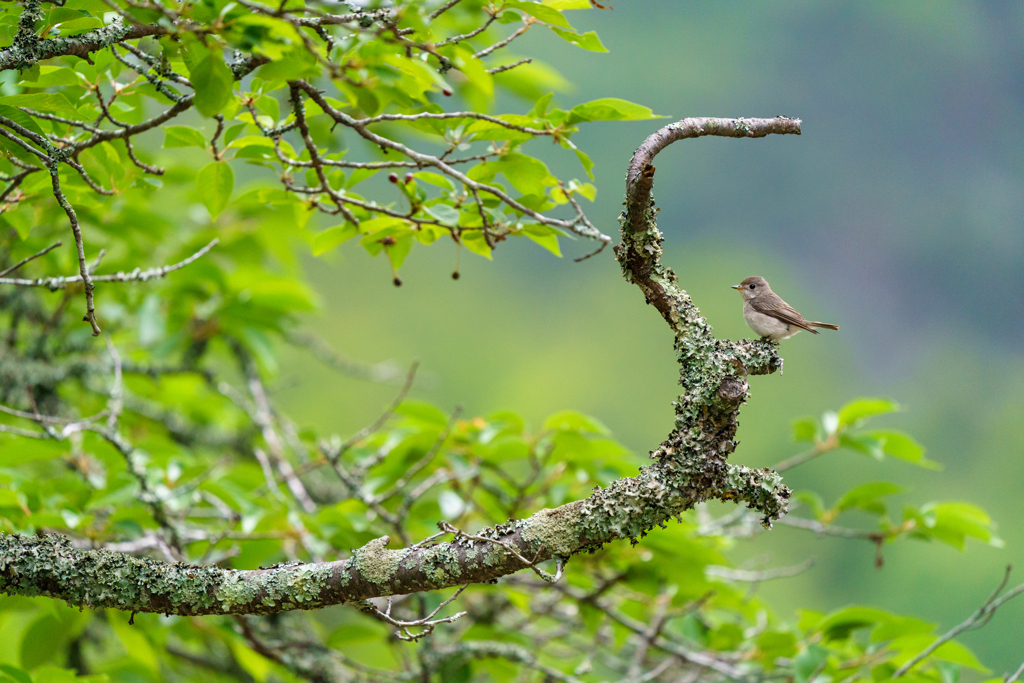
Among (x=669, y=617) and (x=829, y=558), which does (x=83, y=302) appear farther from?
(x=829, y=558)

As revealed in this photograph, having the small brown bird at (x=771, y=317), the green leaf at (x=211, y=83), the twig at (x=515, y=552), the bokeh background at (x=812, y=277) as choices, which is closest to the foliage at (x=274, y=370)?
the green leaf at (x=211, y=83)

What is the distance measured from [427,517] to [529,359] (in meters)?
5.24

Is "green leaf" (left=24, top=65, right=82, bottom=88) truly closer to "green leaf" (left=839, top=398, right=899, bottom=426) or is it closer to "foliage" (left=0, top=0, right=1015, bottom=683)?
"foliage" (left=0, top=0, right=1015, bottom=683)

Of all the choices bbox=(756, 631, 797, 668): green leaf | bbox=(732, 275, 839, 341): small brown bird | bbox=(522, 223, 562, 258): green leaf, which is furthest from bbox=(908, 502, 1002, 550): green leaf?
bbox=(522, 223, 562, 258): green leaf

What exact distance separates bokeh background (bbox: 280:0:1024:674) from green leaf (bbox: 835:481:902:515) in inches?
125

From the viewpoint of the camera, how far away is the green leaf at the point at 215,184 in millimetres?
1301

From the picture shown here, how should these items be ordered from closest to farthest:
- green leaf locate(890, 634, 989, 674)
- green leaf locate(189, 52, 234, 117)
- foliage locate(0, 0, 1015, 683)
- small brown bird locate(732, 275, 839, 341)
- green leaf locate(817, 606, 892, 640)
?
1. green leaf locate(189, 52, 234, 117)
2. foliage locate(0, 0, 1015, 683)
3. small brown bird locate(732, 275, 839, 341)
4. green leaf locate(890, 634, 989, 674)
5. green leaf locate(817, 606, 892, 640)

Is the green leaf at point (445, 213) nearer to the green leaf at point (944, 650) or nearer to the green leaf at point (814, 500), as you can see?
the green leaf at point (944, 650)

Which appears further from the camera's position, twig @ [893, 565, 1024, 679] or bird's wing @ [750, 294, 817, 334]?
twig @ [893, 565, 1024, 679]

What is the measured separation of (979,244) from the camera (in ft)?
17.3

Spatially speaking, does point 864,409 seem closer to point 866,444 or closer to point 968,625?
point 866,444

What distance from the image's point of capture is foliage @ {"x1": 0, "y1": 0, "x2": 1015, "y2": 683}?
43.2 inches

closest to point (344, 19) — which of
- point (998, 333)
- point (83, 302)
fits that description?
point (83, 302)

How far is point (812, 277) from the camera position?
5906 mm
